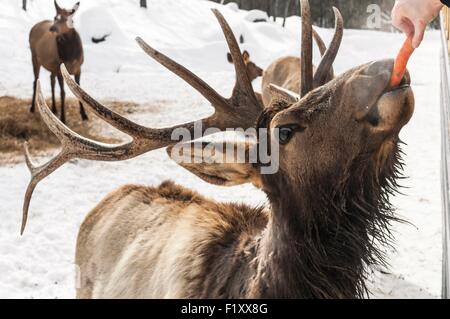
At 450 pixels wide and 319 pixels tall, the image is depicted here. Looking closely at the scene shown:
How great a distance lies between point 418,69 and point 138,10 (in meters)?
14.4

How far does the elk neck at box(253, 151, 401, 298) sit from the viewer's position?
214 cm

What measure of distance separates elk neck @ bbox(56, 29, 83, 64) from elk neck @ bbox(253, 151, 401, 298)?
30.2ft

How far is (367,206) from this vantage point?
7.07 feet

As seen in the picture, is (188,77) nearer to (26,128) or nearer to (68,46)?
(26,128)

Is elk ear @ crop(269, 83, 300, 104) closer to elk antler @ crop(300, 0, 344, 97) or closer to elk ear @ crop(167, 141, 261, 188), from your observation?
elk antler @ crop(300, 0, 344, 97)

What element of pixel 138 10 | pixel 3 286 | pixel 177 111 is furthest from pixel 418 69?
pixel 3 286

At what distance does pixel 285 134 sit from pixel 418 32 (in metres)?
0.64

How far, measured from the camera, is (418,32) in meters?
1.98

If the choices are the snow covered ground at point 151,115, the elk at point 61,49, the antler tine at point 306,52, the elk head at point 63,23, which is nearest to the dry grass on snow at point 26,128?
the elk at point 61,49

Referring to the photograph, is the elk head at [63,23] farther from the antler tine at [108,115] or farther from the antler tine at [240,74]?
the antler tine at [108,115]

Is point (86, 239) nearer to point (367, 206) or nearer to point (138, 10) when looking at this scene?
point (367, 206)

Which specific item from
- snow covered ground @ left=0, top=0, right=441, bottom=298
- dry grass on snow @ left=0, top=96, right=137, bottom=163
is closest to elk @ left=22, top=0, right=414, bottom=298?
snow covered ground @ left=0, top=0, right=441, bottom=298

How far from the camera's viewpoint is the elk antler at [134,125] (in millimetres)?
2529

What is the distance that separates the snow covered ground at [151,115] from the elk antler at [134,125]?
1.07 m
